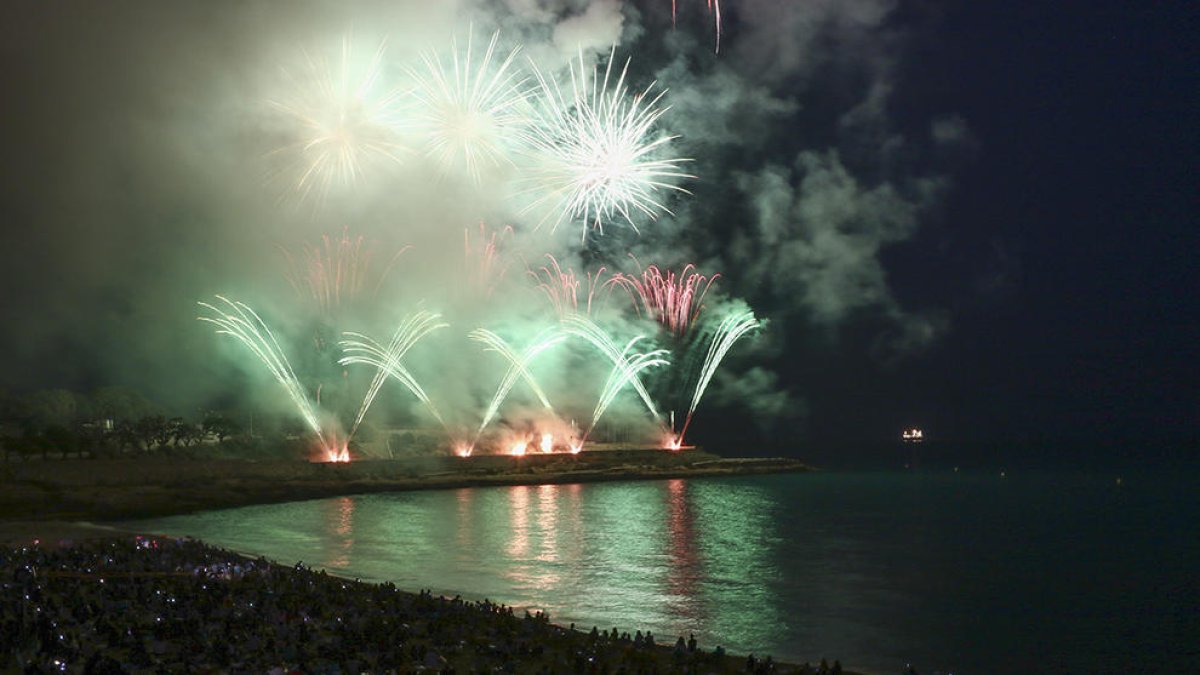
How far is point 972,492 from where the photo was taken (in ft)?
228

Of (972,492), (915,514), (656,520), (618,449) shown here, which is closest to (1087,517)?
(915,514)

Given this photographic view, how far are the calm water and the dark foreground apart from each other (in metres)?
2.58

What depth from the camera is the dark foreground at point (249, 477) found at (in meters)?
37.8

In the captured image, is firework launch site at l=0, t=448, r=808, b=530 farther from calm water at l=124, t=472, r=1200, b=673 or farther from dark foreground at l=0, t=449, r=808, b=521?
calm water at l=124, t=472, r=1200, b=673

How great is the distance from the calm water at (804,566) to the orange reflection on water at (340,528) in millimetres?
116

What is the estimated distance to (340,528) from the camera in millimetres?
34312

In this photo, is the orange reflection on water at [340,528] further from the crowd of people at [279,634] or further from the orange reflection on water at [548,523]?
the crowd of people at [279,634]

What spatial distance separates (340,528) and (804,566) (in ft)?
58.6

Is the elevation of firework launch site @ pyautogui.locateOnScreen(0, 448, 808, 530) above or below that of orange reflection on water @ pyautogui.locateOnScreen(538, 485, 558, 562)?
above

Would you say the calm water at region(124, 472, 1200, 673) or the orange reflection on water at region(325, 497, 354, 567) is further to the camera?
the orange reflection on water at region(325, 497, 354, 567)

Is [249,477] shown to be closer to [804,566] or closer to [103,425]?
[103,425]

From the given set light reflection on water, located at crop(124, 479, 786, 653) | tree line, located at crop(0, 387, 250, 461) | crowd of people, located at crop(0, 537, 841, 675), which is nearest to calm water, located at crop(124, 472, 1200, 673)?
light reflection on water, located at crop(124, 479, 786, 653)

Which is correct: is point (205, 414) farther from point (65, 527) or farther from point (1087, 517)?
point (1087, 517)

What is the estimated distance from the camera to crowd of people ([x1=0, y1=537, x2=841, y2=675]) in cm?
1033
